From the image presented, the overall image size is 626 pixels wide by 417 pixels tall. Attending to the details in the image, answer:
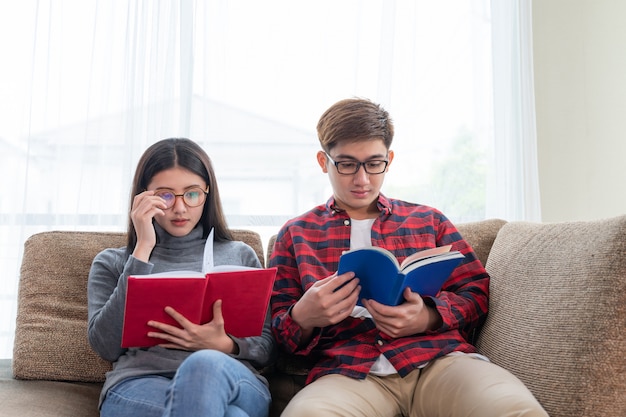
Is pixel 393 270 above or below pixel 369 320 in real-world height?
above

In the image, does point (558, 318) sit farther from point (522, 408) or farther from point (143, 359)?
point (143, 359)

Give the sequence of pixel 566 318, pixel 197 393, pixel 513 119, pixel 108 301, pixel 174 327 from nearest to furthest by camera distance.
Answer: pixel 197 393
pixel 566 318
pixel 174 327
pixel 108 301
pixel 513 119

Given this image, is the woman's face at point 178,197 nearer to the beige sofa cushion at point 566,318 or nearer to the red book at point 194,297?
the red book at point 194,297

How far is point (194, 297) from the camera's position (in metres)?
1.52

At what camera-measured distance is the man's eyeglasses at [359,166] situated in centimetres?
187

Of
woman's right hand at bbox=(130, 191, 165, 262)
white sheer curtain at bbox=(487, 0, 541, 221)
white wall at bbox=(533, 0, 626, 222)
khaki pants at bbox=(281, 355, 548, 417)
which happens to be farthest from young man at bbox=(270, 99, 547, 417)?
white wall at bbox=(533, 0, 626, 222)

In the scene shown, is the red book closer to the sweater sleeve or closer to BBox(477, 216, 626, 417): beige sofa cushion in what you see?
the sweater sleeve

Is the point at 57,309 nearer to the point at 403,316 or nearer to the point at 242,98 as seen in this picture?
the point at 403,316

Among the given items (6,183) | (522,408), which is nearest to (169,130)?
(6,183)

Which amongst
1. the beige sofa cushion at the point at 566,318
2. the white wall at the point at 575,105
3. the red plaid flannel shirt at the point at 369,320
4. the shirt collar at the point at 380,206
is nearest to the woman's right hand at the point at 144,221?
the red plaid flannel shirt at the point at 369,320

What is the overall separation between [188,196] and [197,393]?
680 millimetres

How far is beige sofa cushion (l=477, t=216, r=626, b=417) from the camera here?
4.52ft

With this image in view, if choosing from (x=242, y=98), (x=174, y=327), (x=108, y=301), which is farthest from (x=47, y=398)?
(x=242, y=98)

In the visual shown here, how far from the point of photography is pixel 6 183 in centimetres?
277
